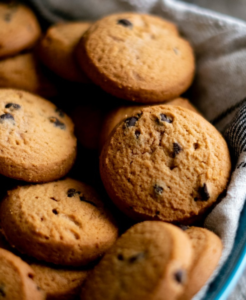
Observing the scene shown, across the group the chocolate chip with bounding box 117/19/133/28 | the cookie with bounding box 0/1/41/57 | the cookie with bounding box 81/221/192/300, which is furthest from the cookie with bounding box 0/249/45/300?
the chocolate chip with bounding box 117/19/133/28

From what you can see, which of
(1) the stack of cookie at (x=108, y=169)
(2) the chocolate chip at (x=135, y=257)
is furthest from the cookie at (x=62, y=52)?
(2) the chocolate chip at (x=135, y=257)

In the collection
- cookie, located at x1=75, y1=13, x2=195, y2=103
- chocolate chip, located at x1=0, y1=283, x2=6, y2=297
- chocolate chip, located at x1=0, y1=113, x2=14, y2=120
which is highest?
cookie, located at x1=75, y1=13, x2=195, y2=103

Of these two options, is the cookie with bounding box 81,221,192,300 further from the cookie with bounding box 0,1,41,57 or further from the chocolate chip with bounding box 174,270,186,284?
the cookie with bounding box 0,1,41,57

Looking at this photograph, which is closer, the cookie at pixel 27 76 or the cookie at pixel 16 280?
the cookie at pixel 16 280

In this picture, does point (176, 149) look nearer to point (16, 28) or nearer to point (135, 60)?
point (135, 60)

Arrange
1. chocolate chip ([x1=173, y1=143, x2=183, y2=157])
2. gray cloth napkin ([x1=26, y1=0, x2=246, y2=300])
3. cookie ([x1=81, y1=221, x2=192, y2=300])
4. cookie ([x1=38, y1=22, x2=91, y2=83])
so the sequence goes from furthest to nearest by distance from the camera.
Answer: cookie ([x1=38, y1=22, x2=91, y2=83])
gray cloth napkin ([x1=26, y1=0, x2=246, y2=300])
chocolate chip ([x1=173, y1=143, x2=183, y2=157])
cookie ([x1=81, y1=221, x2=192, y2=300])

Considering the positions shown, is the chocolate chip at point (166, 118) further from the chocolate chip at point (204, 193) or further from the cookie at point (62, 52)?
the cookie at point (62, 52)

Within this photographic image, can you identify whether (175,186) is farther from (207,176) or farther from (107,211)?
(107,211)

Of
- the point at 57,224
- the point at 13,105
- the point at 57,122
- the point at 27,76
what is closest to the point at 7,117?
the point at 13,105
